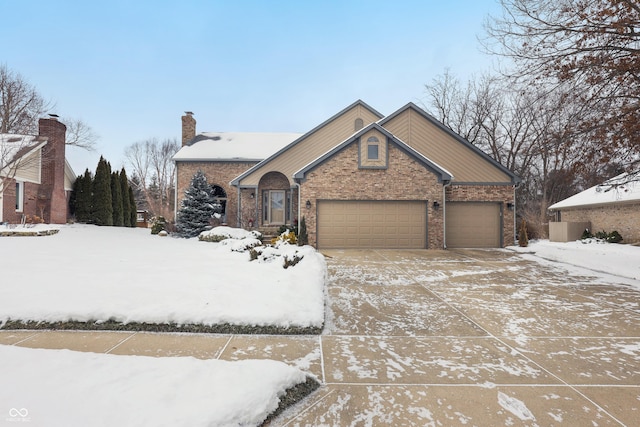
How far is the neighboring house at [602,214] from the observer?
1504 centimetres

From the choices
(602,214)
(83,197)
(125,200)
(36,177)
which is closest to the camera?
(602,214)

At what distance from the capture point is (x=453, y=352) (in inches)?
134

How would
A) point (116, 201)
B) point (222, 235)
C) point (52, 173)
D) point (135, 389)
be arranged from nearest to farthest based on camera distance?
point (135, 389) < point (222, 235) < point (52, 173) < point (116, 201)

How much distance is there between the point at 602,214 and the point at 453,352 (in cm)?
1965

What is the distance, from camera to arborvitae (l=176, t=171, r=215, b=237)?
16.2 m

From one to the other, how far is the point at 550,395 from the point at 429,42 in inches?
832

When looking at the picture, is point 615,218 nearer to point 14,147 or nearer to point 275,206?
point 275,206

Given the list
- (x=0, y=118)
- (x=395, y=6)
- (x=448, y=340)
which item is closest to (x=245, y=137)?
(x=395, y=6)

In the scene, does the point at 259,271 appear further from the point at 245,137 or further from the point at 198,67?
the point at 198,67

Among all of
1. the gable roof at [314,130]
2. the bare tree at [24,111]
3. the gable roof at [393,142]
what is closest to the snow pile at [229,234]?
the gable roof at [314,130]

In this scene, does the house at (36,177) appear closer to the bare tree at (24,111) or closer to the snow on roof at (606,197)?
the bare tree at (24,111)

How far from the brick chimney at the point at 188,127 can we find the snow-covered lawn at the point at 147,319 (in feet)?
46.6

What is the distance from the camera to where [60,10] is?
16.8 m

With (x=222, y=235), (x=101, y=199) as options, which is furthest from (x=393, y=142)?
(x=101, y=199)
